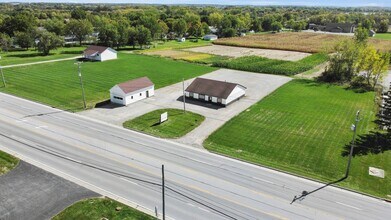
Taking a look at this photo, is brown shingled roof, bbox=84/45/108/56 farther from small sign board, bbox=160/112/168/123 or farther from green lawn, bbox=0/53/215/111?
small sign board, bbox=160/112/168/123

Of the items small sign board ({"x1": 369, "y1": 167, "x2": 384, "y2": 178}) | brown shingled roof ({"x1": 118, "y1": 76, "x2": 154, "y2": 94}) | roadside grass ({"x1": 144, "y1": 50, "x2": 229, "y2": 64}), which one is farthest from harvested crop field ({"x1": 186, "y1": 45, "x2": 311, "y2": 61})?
small sign board ({"x1": 369, "y1": 167, "x2": 384, "y2": 178})

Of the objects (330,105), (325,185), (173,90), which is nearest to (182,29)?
(173,90)

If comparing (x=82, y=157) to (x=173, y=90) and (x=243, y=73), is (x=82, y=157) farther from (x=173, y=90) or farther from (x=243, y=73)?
(x=243, y=73)

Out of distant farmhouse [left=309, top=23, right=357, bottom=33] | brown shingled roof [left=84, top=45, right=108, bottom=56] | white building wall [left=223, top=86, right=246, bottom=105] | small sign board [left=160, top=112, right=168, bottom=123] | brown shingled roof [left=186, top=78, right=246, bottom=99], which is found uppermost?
distant farmhouse [left=309, top=23, right=357, bottom=33]

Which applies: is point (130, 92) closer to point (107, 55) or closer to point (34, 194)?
point (34, 194)

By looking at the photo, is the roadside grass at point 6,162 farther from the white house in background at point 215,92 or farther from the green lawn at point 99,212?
the white house in background at point 215,92

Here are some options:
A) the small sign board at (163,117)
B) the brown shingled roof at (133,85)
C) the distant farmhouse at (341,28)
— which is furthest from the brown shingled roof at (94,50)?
the distant farmhouse at (341,28)

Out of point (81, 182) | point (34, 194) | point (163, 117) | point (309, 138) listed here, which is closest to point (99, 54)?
point (163, 117)
